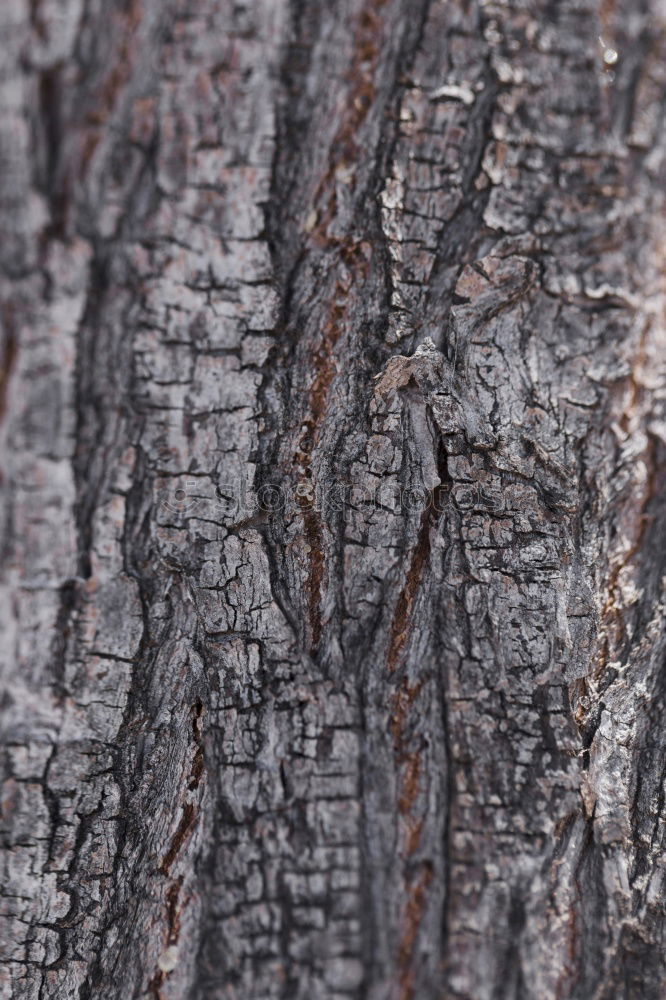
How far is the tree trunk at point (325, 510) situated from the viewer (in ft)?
3.46

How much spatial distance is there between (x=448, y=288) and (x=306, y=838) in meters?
0.83

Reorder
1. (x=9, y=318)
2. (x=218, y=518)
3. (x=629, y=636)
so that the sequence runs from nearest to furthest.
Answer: (x=9, y=318)
(x=218, y=518)
(x=629, y=636)

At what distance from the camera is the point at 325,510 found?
115 centimetres

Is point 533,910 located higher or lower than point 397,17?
lower

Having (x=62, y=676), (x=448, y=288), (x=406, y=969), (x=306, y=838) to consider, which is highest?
(x=448, y=288)

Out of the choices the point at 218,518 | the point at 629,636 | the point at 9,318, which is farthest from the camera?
the point at 629,636

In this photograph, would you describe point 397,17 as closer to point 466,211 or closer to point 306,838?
point 466,211

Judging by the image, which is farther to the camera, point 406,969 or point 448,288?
point 448,288

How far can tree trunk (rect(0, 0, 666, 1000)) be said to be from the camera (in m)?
1.05

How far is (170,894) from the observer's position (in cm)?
112

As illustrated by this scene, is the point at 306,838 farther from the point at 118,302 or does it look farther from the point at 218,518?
the point at 118,302

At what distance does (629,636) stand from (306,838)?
2.00ft

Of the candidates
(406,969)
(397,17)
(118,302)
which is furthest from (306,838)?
(397,17)

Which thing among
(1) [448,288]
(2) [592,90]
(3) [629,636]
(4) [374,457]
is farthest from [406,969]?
(2) [592,90]
